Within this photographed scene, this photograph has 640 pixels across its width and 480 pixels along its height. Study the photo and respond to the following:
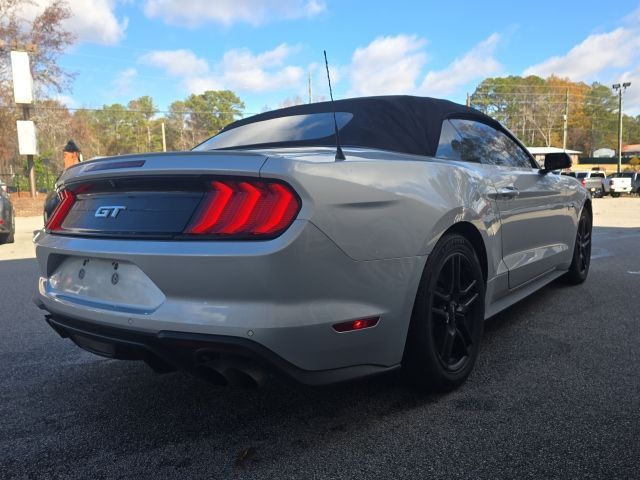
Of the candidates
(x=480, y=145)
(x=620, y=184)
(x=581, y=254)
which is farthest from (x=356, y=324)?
(x=620, y=184)

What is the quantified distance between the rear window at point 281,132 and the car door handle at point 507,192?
990 mm

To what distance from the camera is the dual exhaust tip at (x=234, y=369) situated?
1.90m

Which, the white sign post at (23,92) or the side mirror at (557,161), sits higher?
the white sign post at (23,92)

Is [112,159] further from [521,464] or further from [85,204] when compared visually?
[521,464]

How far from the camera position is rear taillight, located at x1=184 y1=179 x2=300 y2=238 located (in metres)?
1.89

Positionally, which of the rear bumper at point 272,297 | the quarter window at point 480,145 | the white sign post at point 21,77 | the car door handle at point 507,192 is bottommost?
the rear bumper at point 272,297

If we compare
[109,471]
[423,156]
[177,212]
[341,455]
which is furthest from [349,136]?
[109,471]

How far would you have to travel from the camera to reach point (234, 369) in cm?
191

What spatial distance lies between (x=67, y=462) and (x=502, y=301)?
2.52 metres

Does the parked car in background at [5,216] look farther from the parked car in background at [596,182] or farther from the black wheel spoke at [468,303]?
the parked car in background at [596,182]

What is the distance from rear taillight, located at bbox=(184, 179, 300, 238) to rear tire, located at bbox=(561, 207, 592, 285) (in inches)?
149

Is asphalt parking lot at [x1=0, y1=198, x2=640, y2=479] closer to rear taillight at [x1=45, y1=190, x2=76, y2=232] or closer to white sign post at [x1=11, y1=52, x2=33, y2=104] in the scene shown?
rear taillight at [x1=45, y1=190, x2=76, y2=232]

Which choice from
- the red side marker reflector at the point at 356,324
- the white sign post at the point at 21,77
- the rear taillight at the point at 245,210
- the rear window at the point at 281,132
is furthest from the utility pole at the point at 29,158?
the red side marker reflector at the point at 356,324

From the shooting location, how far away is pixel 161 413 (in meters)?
2.48
